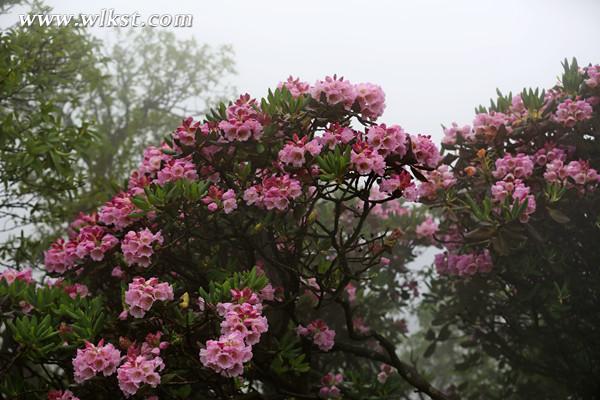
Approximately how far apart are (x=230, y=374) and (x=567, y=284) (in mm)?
2678

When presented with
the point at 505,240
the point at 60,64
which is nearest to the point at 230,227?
the point at 505,240

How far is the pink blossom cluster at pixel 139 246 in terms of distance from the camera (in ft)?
10.4

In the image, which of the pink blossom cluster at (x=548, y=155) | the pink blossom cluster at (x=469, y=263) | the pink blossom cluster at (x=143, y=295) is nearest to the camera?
→ the pink blossom cluster at (x=143, y=295)

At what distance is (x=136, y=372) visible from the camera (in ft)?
8.95

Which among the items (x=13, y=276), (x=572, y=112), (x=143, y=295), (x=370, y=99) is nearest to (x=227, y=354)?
(x=143, y=295)

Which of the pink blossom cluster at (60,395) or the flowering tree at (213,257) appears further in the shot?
the pink blossom cluster at (60,395)

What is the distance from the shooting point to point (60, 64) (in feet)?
19.1

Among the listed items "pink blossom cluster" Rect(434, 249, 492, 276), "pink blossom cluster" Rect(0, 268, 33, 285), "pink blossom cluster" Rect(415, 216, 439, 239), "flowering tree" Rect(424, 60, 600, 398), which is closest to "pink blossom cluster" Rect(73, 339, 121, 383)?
"pink blossom cluster" Rect(0, 268, 33, 285)

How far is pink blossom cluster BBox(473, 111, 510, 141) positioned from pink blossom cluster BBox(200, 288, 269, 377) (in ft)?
7.89

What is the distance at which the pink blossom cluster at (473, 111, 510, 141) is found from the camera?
14.6 feet

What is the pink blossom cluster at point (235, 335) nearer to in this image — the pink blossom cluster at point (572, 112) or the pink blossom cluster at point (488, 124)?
the pink blossom cluster at point (488, 124)

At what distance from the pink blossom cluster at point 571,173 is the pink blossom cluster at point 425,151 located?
4.27ft

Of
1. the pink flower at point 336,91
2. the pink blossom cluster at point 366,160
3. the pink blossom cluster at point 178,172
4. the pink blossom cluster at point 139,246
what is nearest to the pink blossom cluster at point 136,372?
the pink blossom cluster at point 139,246

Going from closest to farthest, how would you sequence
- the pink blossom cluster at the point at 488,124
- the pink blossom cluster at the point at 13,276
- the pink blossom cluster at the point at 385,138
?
the pink blossom cluster at the point at 385,138
the pink blossom cluster at the point at 13,276
the pink blossom cluster at the point at 488,124
